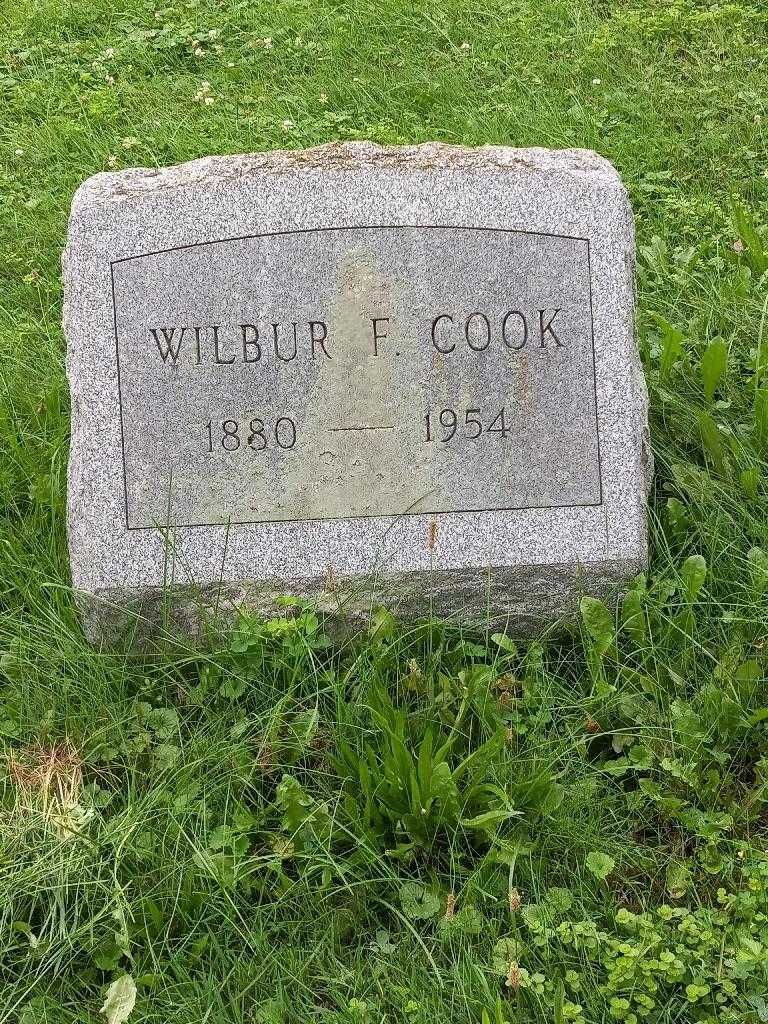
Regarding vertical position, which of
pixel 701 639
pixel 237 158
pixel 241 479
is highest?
pixel 237 158

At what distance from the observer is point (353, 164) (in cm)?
280

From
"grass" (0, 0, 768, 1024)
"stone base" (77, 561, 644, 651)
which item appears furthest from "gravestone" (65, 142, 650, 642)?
"grass" (0, 0, 768, 1024)

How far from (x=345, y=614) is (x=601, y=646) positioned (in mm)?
654

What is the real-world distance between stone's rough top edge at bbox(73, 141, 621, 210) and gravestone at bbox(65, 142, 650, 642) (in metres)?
0.03

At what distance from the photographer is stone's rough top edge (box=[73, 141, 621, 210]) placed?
279cm

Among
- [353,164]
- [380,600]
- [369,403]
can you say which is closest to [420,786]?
[380,600]

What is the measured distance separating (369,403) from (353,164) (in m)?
0.65

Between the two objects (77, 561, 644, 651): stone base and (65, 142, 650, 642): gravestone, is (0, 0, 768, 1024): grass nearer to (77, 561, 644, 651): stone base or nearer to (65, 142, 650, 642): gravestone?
(77, 561, 644, 651): stone base

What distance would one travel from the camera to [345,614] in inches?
107

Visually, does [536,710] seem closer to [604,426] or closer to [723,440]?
[604,426]

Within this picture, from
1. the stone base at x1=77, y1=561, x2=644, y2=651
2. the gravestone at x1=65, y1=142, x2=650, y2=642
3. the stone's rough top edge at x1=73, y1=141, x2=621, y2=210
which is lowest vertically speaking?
the stone base at x1=77, y1=561, x2=644, y2=651

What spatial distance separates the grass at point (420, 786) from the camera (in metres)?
2.06

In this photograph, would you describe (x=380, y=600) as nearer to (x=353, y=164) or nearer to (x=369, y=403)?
(x=369, y=403)

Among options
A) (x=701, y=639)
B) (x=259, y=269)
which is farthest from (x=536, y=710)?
(x=259, y=269)
